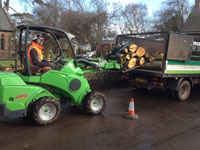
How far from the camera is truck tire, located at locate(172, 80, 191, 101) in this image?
724cm

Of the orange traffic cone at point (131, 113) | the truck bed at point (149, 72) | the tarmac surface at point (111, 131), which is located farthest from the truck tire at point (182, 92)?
the orange traffic cone at point (131, 113)

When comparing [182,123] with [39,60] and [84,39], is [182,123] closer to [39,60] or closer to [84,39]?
[39,60]

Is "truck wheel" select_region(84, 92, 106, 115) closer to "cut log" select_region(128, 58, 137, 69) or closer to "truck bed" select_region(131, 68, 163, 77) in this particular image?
"cut log" select_region(128, 58, 137, 69)

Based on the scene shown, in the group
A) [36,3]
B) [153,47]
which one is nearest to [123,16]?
[36,3]

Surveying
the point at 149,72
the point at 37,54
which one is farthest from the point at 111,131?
the point at 149,72

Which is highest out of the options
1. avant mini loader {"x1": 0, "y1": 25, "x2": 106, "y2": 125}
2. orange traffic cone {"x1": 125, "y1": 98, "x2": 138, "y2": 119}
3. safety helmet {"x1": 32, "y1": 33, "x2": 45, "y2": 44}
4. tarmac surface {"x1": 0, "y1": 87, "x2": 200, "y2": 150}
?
safety helmet {"x1": 32, "y1": 33, "x2": 45, "y2": 44}

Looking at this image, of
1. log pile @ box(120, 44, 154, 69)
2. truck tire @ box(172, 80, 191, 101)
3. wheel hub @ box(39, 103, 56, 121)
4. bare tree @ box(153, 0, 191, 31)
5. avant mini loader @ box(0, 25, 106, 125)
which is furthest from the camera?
bare tree @ box(153, 0, 191, 31)

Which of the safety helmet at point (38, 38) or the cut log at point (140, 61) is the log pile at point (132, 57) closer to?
the cut log at point (140, 61)

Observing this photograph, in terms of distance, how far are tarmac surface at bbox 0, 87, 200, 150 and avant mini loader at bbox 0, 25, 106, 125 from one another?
35cm

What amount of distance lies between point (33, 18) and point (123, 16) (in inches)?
581

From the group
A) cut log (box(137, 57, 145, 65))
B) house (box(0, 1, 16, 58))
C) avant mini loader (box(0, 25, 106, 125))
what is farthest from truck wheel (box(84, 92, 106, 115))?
house (box(0, 1, 16, 58))

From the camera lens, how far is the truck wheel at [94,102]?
506 cm

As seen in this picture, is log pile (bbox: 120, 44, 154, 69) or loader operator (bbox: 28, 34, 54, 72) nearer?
loader operator (bbox: 28, 34, 54, 72)

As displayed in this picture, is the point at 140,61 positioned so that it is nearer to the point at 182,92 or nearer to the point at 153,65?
the point at 153,65
